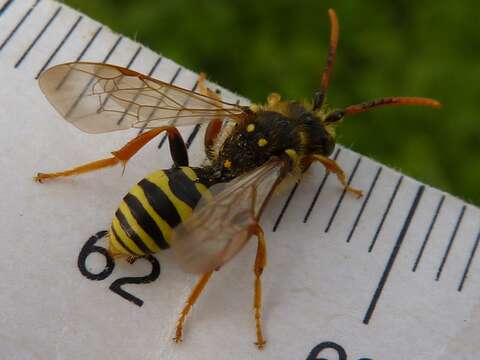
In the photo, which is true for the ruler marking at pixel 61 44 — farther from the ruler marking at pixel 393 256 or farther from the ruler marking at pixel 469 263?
the ruler marking at pixel 469 263

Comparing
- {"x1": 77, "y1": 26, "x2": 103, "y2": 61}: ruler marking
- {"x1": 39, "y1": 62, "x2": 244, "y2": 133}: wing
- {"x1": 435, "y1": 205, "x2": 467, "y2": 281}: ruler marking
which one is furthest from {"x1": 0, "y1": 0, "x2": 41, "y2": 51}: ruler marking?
{"x1": 435, "y1": 205, "x2": 467, "y2": 281}: ruler marking

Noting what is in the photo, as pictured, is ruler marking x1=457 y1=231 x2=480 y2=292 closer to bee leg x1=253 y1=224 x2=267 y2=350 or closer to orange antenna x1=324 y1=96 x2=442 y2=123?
orange antenna x1=324 y1=96 x2=442 y2=123

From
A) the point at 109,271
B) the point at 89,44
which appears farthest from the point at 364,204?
the point at 89,44

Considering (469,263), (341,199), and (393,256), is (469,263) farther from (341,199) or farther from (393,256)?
(341,199)

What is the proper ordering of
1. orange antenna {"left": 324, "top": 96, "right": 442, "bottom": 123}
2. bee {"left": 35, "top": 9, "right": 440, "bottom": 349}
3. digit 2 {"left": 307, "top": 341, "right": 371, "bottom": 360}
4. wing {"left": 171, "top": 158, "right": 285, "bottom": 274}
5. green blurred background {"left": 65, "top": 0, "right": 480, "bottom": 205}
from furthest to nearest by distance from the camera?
green blurred background {"left": 65, "top": 0, "right": 480, "bottom": 205}, orange antenna {"left": 324, "top": 96, "right": 442, "bottom": 123}, digit 2 {"left": 307, "top": 341, "right": 371, "bottom": 360}, bee {"left": 35, "top": 9, "right": 440, "bottom": 349}, wing {"left": 171, "top": 158, "right": 285, "bottom": 274}

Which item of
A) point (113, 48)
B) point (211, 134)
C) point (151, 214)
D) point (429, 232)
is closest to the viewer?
point (151, 214)

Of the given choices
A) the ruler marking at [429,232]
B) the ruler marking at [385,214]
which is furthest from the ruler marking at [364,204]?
the ruler marking at [429,232]
